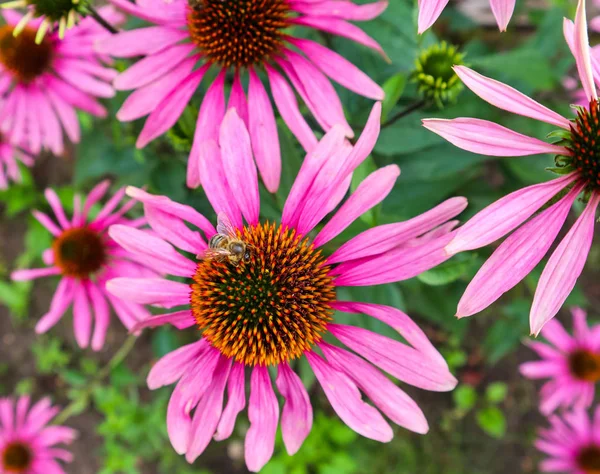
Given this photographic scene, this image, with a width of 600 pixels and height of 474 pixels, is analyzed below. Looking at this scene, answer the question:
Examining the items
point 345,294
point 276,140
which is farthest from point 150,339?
point 276,140

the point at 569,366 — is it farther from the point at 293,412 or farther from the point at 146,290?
the point at 146,290

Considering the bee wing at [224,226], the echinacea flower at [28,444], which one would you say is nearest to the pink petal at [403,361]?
the bee wing at [224,226]

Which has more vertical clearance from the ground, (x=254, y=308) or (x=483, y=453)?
(x=254, y=308)

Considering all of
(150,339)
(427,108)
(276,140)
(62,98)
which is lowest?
(150,339)

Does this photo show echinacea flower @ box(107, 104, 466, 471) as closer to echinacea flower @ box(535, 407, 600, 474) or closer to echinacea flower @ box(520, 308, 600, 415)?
echinacea flower @ box(520, 308, 600, 415)

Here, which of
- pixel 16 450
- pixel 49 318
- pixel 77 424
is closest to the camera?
pixel 49 318

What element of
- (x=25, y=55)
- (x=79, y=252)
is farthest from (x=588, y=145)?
(x=25, y=55)

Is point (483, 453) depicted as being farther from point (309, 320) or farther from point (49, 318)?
point (49, 318)

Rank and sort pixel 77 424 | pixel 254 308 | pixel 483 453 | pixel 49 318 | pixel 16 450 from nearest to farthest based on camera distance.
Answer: pixel 254 308 → pixel 49 318 → pixel 16 450 → pixel 483 453 → pixel 77 424

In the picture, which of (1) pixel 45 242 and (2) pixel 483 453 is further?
(2) pixel 483 453
